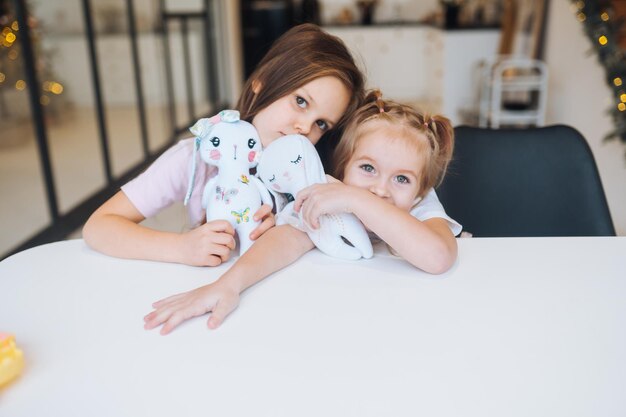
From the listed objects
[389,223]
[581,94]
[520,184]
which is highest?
[389,223]

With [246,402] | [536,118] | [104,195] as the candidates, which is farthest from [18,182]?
[536,118]

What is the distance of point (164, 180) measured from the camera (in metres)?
1.00

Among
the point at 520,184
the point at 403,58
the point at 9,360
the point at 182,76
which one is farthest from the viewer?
the point at 403,58

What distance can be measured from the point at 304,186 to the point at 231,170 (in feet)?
0.40

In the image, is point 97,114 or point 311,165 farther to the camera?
point 97,114

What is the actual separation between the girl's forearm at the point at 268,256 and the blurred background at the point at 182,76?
0.45 metres

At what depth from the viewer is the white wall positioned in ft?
9.72

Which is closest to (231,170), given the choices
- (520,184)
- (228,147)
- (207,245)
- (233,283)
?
(228,147)

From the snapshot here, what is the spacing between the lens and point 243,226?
886 millimetres

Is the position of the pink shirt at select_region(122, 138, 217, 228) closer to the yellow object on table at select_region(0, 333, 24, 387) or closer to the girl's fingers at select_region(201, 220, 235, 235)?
the girl's fingers at select_region(201, 220, 235, 235)

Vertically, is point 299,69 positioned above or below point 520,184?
above

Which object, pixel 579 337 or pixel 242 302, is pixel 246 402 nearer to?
pixel 242 302

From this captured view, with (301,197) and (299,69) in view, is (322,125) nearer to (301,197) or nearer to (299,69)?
(299,69)

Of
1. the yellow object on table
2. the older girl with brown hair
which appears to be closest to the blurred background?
the older girl with brown hair
